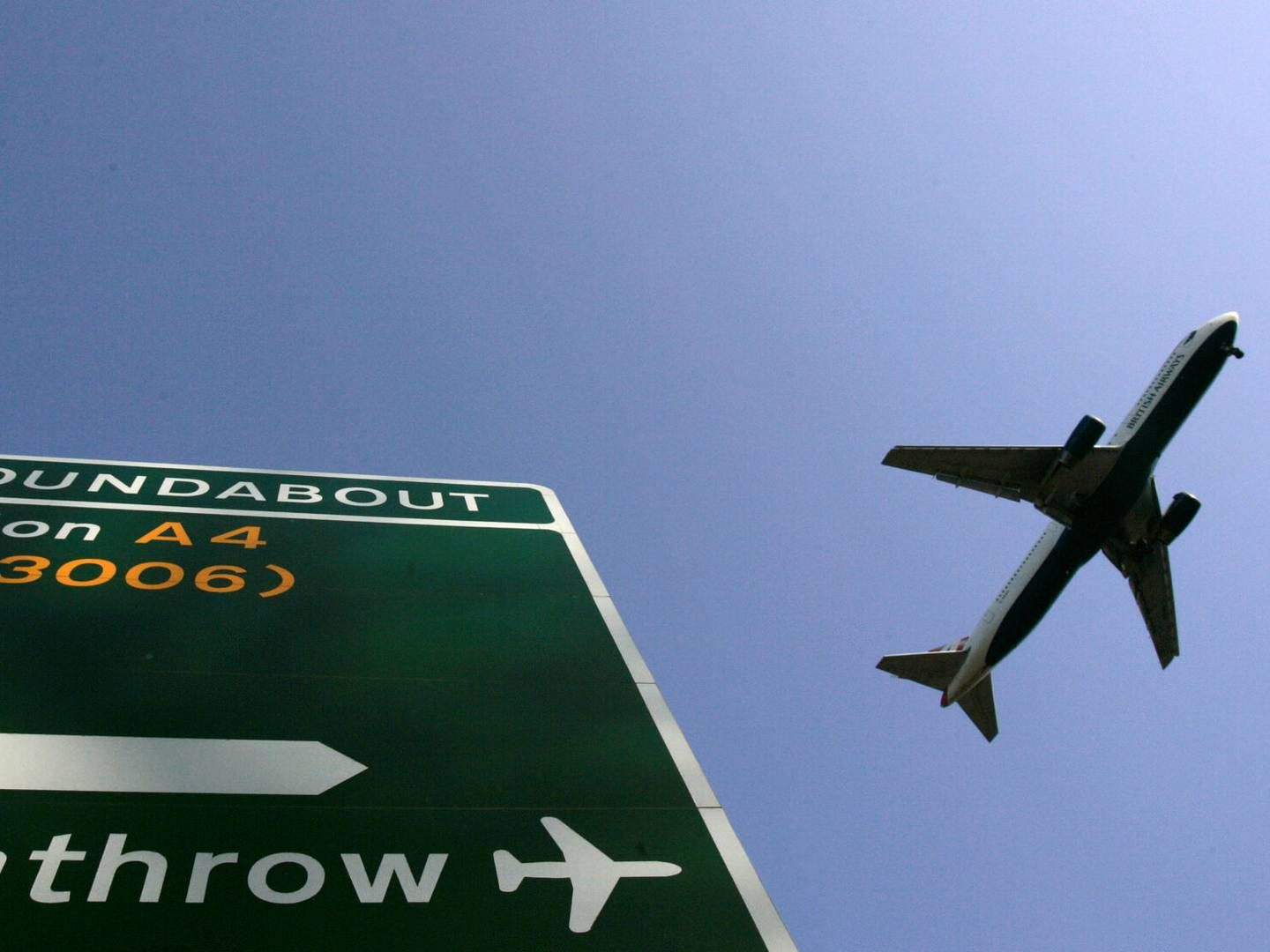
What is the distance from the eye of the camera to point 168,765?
5148 mm

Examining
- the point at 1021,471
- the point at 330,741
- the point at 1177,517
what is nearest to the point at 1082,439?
the point at 1021,471

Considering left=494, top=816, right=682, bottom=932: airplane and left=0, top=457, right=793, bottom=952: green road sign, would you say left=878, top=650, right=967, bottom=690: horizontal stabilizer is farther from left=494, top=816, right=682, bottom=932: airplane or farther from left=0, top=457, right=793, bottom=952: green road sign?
left=494, top=816, right=682, bottom=932: airplane

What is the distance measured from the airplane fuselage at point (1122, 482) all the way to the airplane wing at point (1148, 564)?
0.90m

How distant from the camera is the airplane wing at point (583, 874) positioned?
4387 millimetres

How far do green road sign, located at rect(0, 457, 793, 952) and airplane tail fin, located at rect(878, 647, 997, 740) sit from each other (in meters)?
36.5

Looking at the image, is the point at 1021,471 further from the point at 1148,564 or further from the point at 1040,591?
the point at 1148,564

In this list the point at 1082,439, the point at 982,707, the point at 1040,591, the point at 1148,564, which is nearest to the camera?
the point at 1082,439

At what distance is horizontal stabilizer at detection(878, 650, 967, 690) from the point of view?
42219 millimetres

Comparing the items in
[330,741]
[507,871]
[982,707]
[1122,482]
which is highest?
[982,707]

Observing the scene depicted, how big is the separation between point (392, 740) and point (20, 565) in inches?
127

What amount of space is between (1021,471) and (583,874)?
30.1 metres

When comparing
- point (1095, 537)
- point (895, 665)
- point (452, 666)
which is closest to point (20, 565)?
point (452, 666)

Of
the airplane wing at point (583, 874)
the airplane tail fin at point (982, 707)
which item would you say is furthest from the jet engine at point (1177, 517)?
the airplane wing at point (583, 874)

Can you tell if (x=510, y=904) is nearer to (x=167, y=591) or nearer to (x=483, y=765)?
(x=483, y=765)
